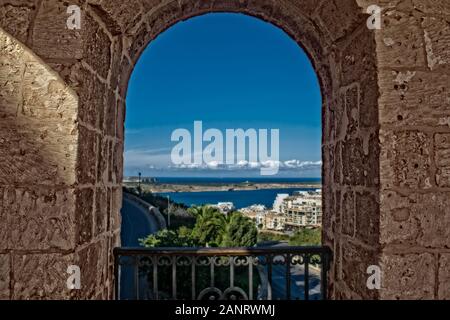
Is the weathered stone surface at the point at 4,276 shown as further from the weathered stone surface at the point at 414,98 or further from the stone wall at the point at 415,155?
the weathered stone surface at the point at 414,98

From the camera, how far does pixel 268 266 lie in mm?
1975

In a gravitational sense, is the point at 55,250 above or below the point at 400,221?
below

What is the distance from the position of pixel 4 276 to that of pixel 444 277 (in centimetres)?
169

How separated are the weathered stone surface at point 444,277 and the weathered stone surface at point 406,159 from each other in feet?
0.95

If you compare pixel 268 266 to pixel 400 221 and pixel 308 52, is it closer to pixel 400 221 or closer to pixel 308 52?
pixel 400 221

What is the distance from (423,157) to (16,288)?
1655 mm

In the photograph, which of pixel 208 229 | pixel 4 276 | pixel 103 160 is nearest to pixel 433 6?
pixel 103 160

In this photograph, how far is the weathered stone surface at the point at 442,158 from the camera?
4.66ft

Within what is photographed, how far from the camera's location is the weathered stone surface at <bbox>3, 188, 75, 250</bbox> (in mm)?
1365

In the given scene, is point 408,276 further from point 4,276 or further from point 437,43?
point 4,276

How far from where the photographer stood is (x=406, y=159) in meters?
1.42
